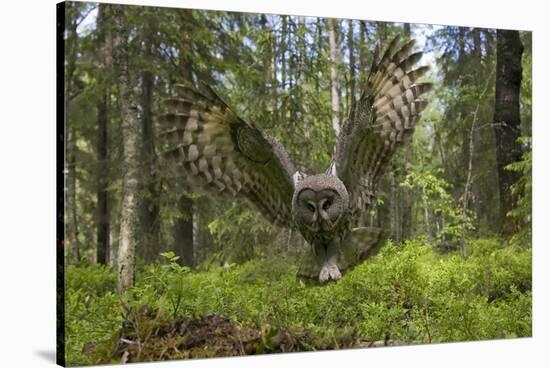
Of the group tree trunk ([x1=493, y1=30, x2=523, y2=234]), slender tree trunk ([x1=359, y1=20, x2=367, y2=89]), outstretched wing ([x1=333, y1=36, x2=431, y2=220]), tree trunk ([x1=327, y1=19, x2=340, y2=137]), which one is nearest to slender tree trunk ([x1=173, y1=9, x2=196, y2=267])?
tree trunk ([x1=327, y1=19, x2=340, y2=137])

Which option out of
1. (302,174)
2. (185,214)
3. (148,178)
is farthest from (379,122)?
(148,178)

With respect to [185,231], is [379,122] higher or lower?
higher

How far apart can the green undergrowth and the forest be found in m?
0.01

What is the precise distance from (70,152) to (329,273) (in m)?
2.68

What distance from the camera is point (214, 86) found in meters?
8.41

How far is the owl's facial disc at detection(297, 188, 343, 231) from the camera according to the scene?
8.50m

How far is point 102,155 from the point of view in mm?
7980

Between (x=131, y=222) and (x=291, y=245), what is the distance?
1493mm

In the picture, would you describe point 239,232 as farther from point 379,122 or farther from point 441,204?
point 441,204

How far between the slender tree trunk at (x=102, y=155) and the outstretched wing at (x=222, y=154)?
1.75 feet

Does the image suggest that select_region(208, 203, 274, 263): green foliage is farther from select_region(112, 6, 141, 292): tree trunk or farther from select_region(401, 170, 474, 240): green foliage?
select_region(401, 170, 474, 240): green foliage

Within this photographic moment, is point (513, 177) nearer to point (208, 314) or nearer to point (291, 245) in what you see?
point (291, 245)

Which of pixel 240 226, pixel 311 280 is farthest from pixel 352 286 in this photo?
pixel 240 226

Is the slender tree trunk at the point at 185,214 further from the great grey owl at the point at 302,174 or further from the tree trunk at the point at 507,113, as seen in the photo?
the tree trunk at the point at 507,113
